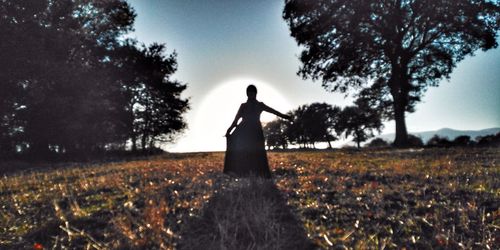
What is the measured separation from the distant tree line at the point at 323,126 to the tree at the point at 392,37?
143ft

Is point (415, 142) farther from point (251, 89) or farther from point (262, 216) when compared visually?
point (262, 216)

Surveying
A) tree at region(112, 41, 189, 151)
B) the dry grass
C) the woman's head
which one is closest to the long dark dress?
the woman's head

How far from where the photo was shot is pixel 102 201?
590 cm

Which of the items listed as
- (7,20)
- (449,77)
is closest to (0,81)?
(7,20)

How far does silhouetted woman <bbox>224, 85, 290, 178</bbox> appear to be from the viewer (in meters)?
7.85

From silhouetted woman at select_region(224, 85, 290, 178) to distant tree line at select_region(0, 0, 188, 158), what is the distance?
18644mm

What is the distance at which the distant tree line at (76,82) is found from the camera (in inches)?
853

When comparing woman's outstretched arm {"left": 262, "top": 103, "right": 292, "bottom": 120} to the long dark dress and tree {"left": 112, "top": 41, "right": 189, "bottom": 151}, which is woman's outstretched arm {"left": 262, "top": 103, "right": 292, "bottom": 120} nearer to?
the long dark dress

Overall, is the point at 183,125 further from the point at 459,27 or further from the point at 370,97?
the point at 459,27

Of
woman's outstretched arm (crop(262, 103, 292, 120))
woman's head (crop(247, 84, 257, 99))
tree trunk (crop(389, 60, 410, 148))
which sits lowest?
woman's outstretched arm (crop(262, 103, 292, 120))

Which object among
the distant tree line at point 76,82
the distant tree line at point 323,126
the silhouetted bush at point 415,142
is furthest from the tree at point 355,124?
the distant tree line at point 76,82

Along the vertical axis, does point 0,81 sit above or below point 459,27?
below

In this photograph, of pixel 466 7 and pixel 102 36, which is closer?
pixel 466 7

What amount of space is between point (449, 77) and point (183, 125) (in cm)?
2776
